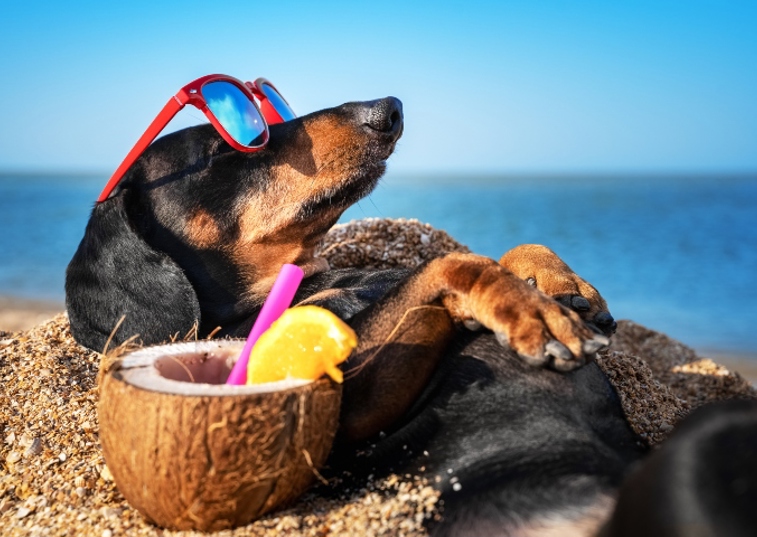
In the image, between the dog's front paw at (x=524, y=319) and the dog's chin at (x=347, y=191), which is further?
the dog's chin at (x=347, y=191)

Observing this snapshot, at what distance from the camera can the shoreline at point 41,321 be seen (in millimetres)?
7500

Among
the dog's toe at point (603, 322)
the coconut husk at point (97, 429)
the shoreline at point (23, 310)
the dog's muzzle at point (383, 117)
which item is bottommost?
the shoreline at point (23, 310)

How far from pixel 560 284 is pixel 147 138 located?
2034 mm

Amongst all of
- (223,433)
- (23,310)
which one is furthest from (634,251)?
(223,433)

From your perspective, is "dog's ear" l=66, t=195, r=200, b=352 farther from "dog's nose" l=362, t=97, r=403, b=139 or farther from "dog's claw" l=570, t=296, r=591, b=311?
"dog's claw" l=570, t=296, r=591, b=311

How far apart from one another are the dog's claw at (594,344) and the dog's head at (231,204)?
1.56m

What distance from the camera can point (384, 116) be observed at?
3.50 m

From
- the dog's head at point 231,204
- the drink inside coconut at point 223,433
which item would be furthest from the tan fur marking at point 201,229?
the drink inside coconut at point 223,433

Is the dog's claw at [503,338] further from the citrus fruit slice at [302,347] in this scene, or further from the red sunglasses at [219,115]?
the red sunglasses at [219,115]

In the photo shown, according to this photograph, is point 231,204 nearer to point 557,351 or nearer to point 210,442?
point 210,442

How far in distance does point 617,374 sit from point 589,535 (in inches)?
72.8

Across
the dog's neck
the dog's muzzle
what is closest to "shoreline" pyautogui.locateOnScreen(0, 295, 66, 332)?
the dog's neck

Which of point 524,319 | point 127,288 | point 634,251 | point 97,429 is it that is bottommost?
point 97,429

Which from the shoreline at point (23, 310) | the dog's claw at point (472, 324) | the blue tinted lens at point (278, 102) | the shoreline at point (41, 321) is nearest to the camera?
the dog's claw at point (472, 324)
